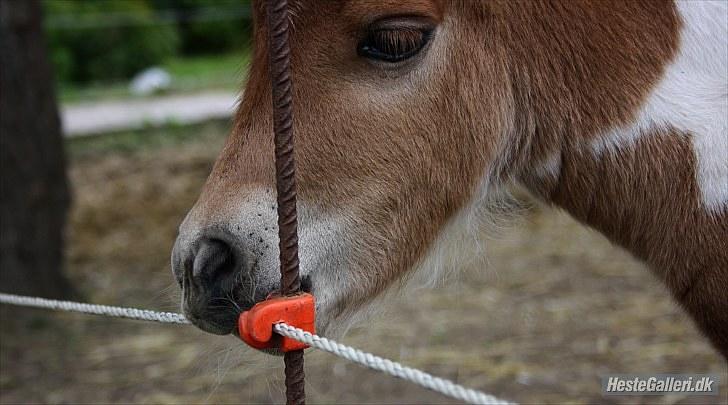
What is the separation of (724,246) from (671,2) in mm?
606

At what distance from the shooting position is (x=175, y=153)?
9828 millimetres

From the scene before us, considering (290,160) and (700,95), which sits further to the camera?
(700,95)

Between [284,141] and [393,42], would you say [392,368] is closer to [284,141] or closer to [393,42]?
[284,141]

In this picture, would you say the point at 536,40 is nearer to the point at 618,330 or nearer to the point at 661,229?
the point at 661,229

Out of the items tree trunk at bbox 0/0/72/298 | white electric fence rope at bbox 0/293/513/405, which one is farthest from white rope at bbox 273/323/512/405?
tree trunk at bbox 0/0/72/298

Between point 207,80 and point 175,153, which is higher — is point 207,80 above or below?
below

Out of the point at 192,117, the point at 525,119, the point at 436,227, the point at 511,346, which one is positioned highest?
the point at 525,119

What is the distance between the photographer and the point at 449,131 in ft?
6.97

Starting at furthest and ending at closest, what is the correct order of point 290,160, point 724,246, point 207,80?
point 207,80 → point 724,246 → point 290,160

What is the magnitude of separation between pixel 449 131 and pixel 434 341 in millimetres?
2769

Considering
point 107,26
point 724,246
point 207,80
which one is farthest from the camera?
point 107,26

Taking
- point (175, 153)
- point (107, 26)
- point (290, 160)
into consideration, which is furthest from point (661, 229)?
point (107, 26)

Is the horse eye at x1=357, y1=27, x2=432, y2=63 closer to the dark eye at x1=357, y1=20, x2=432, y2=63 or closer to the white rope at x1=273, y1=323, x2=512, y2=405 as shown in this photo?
the dark eye at x1=357, y1=20, x2=432, y2=63

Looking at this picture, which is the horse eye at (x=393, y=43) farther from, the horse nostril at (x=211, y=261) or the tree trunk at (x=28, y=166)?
the tree trunk at (x=28, y=166)
